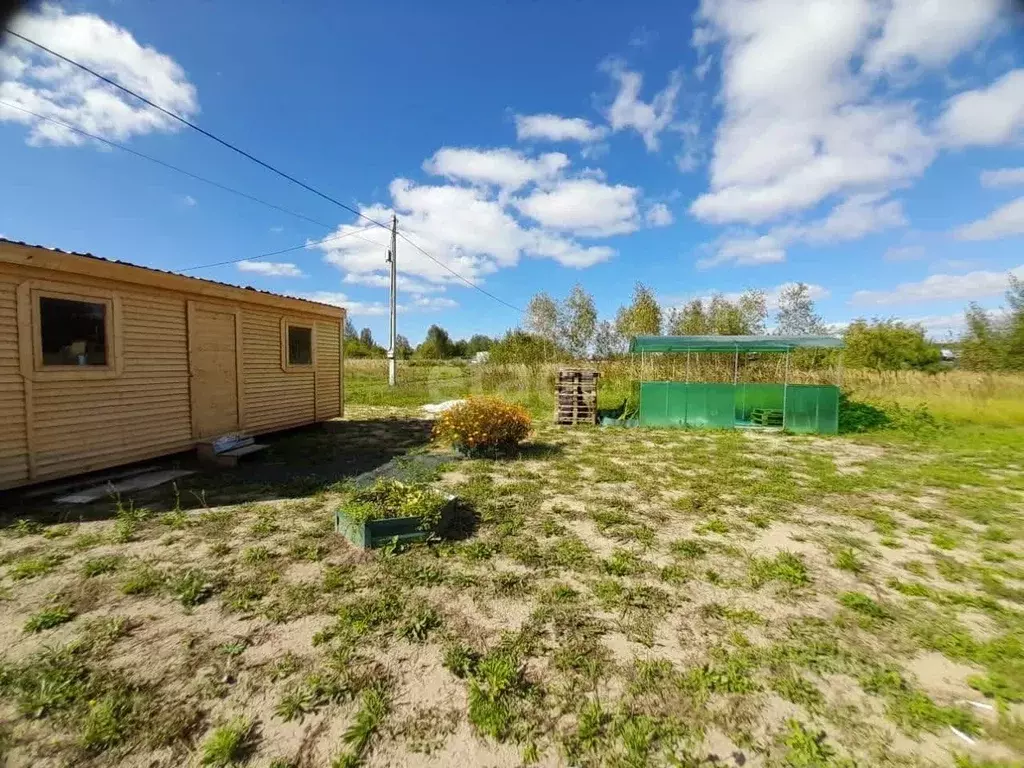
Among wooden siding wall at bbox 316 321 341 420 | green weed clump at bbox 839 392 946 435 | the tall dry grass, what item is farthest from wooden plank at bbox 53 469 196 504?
green weed clump at bbox 839 392 946 435

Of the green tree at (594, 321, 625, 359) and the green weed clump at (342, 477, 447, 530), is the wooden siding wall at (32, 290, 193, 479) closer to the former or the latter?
the green weed clump at (342, 477, 447, 530)

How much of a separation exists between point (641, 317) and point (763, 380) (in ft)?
27.5

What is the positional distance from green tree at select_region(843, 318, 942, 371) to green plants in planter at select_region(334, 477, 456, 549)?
61.4 ft

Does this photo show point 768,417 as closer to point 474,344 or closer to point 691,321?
point 691,321

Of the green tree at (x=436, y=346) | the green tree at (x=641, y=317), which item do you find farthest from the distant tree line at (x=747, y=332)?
the green tree at (x=436, y=346)

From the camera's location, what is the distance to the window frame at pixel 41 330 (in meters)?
4.78

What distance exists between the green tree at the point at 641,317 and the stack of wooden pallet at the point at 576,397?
32.3 feet

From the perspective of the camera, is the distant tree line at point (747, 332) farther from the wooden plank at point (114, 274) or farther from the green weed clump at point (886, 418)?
the wooden plank at point (114, 274)

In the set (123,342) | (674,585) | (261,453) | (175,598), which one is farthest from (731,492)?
(123,342)

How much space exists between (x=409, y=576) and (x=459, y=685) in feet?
3.88

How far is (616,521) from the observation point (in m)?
4.52

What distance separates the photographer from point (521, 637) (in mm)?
2607

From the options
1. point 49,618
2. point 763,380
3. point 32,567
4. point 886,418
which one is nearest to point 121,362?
point 32,567

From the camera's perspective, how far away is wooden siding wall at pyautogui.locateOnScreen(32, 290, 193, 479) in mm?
5090
